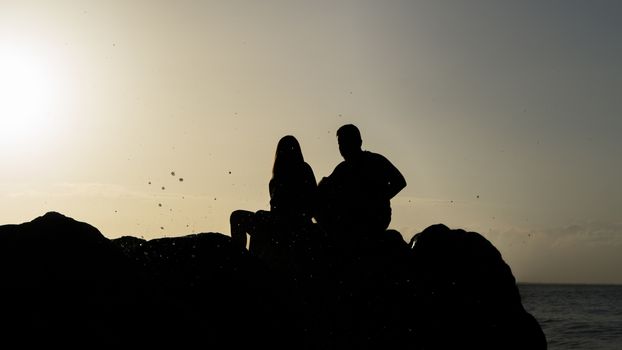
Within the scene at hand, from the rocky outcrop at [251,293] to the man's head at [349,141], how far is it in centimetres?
119

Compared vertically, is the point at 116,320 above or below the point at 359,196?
below

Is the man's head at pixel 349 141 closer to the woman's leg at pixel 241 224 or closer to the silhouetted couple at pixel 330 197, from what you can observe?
the silhouetted couple at pixel 330 197

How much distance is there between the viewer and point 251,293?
7.48 meters

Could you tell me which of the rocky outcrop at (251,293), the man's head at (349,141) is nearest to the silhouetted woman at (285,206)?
the rocky outcrop at (251,293)

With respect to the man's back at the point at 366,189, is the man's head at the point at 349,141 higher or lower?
higher

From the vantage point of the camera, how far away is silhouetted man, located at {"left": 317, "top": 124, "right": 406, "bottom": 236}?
33.8 feet

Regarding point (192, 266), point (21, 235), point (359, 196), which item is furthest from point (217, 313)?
point (359, 196)

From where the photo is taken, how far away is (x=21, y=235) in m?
6.57

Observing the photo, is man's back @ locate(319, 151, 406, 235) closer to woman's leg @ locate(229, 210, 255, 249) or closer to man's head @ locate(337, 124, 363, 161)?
man's head @ locate(337, 124, 363, 161)

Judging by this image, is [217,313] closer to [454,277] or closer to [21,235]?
[21,235]

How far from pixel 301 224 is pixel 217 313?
149 inches

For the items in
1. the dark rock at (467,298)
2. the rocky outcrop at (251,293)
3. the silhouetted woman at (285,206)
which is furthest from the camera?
the silhouetted woman at (285,206)

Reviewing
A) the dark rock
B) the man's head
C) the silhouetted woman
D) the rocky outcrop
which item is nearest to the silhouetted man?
the man's head

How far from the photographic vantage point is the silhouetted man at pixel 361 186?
33.8ft
